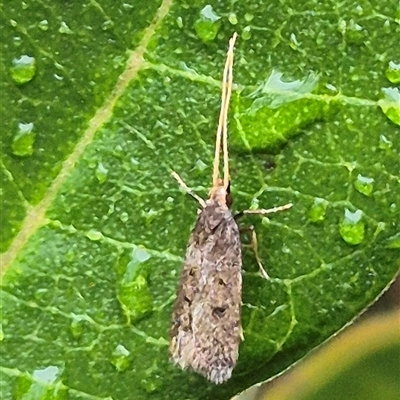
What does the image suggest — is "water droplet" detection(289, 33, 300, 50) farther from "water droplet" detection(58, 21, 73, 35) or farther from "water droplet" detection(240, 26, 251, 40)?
"water droplet" detection(58, 21, 73, 35)

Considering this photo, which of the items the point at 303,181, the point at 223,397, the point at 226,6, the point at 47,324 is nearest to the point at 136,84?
the point at 226,6

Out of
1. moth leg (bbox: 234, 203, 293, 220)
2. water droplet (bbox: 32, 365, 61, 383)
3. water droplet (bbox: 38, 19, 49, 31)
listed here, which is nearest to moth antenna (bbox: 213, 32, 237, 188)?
moth leg (bbox: 234, 203, 293, 220)

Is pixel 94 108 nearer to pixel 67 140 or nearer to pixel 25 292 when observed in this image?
pixel 67 140

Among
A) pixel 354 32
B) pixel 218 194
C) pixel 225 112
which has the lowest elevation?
pixel 218 194

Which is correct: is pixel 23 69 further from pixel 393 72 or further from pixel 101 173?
pixel 393 72

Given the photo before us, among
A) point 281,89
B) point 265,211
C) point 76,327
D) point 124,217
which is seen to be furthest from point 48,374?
point 281,89
